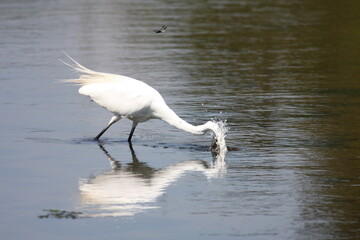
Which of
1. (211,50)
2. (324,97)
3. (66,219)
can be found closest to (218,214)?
(66,219)

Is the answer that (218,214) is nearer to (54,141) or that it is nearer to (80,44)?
(54,141)

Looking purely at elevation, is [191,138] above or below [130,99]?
below

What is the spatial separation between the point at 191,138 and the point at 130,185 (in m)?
3.18

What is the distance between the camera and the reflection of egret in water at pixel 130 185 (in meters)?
10.1

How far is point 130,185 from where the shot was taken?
11.2 meters

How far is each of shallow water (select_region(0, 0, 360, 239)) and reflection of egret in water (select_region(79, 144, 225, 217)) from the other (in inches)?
0.9

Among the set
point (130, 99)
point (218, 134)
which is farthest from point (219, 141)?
point (130, 99)

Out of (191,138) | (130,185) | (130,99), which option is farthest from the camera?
(191,138)

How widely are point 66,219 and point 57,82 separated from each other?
33.5 ft

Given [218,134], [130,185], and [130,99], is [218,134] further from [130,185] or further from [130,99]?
[130,185]

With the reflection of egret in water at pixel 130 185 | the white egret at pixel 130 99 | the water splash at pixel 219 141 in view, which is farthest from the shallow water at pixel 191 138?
the white egret at pixel 130 99

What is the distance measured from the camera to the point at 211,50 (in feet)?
79.2

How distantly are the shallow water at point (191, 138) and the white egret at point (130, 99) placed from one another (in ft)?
1.24

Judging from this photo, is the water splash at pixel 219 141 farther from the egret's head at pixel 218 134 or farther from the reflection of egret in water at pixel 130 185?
the reflection of egret in water at pixel 130 185
